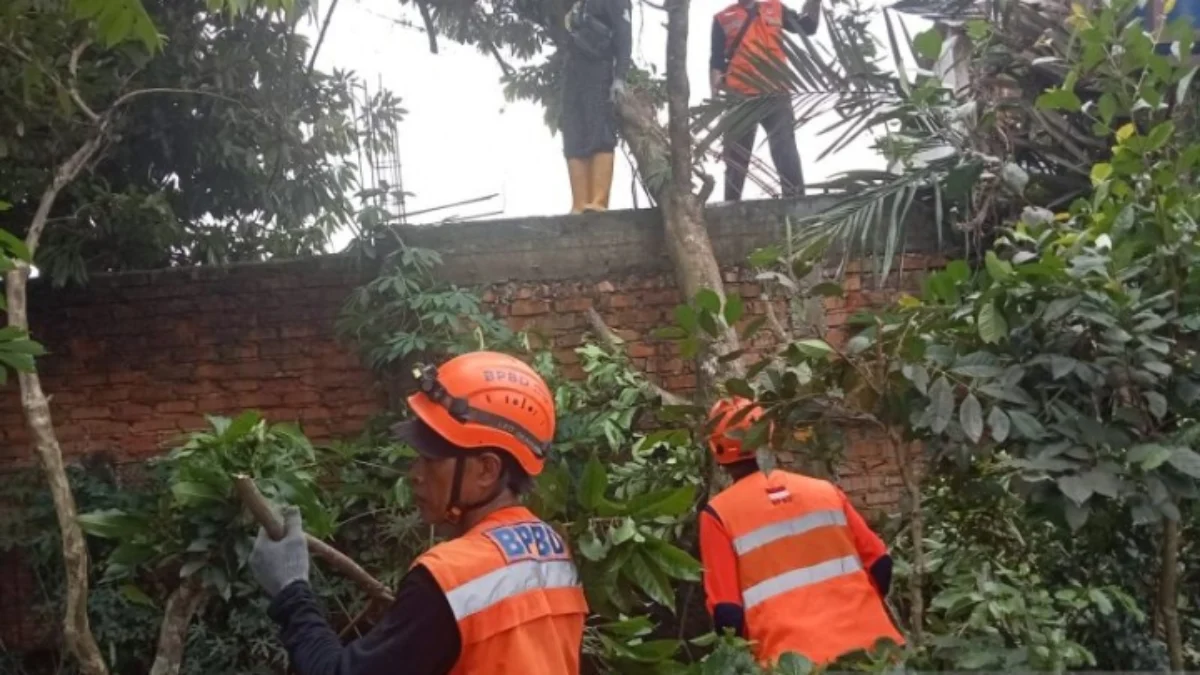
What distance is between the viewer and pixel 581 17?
614 cm

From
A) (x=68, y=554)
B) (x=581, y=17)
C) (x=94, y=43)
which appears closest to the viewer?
(x=68, y=554)

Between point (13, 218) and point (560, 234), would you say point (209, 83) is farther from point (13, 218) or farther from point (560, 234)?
point (560, 234)

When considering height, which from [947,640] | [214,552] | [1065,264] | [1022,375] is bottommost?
[947,640]

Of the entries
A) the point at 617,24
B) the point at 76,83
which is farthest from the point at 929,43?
the point at 76,83

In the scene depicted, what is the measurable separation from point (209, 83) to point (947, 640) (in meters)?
4.59

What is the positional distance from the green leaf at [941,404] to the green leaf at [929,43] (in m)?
0.98

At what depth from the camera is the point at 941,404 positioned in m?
2.73

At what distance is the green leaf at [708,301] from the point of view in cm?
300

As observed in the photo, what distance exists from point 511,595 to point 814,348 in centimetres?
110

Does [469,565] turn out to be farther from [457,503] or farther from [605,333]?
[605,333]

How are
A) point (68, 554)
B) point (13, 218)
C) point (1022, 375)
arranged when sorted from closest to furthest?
point (1022, 375) → point (68, 554) → point (13, 218)

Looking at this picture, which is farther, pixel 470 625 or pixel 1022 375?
pixel 1022 375

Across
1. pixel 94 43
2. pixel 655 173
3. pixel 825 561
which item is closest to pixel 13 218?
pixel 94 43

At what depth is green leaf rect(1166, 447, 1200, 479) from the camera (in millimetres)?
2531
